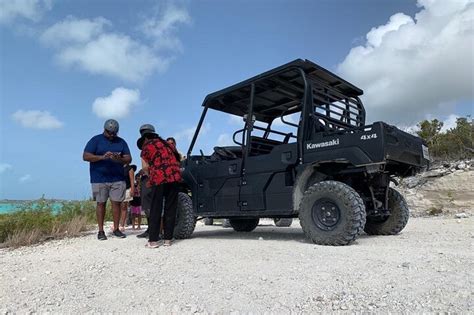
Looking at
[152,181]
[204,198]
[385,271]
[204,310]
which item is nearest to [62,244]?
[152,181]

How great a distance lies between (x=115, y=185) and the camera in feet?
20.3

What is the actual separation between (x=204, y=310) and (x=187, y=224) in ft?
12.0

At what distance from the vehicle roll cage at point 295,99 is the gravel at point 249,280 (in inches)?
72.7

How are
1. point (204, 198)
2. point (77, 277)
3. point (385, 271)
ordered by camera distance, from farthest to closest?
point (204, 198) < point (77, 277) < point (385, 271)

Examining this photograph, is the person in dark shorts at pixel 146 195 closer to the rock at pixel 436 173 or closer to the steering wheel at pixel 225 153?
the steering wheel at pixel 225 153

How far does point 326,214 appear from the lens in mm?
5020

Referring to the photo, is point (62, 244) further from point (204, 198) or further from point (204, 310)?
point (204, 310)

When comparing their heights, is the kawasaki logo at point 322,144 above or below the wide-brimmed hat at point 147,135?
below

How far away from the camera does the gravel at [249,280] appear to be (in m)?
2.60

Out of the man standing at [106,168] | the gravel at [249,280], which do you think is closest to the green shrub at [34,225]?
the man standing at [106,168]

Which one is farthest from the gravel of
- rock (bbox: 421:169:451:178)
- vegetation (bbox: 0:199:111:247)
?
rock (bbox: 421:169:451:178)

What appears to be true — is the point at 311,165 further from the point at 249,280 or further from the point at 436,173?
the point at 436,173

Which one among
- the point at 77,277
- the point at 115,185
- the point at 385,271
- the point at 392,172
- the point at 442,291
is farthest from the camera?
the point at 115,185

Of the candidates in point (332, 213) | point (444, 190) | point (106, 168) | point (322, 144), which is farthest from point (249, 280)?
point (444, 190)
